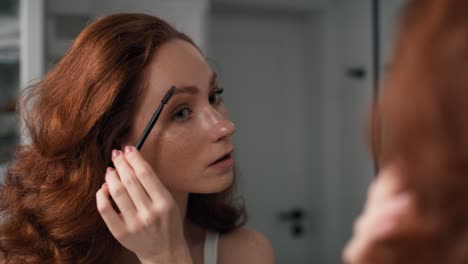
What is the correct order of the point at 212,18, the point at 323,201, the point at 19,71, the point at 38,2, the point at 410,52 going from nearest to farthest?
the point at 410,52, the point at 38,2, the point at 19,71, the point at 212,18, the point at 323,201

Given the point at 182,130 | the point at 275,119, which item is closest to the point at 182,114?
the point at 182,130

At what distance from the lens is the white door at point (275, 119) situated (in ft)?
6.59

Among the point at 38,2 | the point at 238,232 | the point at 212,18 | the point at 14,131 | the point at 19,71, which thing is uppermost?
the point at 38,2

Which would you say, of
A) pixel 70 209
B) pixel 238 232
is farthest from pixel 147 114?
pixel 238 232

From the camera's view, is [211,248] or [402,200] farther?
[211,248]

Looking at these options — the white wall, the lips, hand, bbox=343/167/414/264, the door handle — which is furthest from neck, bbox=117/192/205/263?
the door handle

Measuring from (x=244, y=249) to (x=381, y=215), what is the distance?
551 mm

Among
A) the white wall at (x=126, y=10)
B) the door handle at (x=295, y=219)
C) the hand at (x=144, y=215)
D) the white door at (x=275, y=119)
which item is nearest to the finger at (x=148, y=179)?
the hand at (x=144, y=215)

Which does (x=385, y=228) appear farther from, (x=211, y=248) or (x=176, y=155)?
(x=211, y=248)

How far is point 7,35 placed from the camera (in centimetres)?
140

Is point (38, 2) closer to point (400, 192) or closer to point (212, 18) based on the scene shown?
point (212, 18)

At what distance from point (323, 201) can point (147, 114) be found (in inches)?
65.0

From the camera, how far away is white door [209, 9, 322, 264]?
2010 mm

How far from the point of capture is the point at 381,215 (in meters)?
0.26
